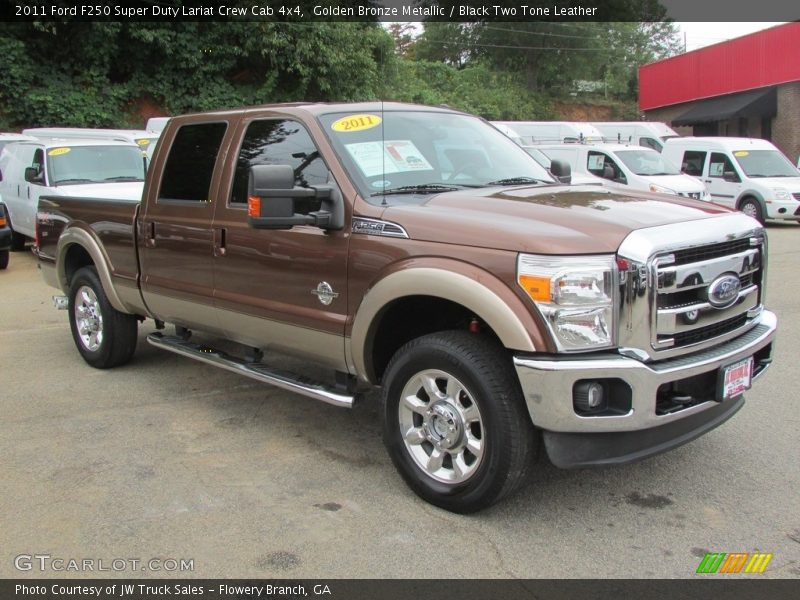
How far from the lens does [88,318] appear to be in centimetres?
638

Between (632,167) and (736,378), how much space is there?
1412cm

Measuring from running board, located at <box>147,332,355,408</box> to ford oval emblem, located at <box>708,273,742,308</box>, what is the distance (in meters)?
1.87

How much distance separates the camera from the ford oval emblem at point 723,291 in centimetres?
354

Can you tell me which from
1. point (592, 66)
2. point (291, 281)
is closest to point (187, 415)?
point (291, 281)

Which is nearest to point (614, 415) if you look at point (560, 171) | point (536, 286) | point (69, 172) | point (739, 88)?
point (536, 286)

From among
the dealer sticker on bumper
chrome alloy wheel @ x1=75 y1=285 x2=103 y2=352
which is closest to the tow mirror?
the dealer sticker on bumper

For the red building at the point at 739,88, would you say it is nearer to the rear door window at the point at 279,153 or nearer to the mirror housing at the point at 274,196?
the rear door window at the point at 279,153

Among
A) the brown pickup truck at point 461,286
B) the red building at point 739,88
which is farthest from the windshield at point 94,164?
the red building at point 739,88

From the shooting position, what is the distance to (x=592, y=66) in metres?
51.9

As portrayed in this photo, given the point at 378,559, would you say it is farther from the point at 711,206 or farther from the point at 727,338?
the point at 711,206

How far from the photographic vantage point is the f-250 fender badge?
13.6 feet

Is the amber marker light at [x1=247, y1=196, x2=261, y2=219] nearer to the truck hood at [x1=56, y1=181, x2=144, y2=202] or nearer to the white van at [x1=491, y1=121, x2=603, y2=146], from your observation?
the truck hood at [x1=56, y1=181, x2=144, y2=202]

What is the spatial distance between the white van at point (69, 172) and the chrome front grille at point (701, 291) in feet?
29.9

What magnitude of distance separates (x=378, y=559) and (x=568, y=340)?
4.07ft
